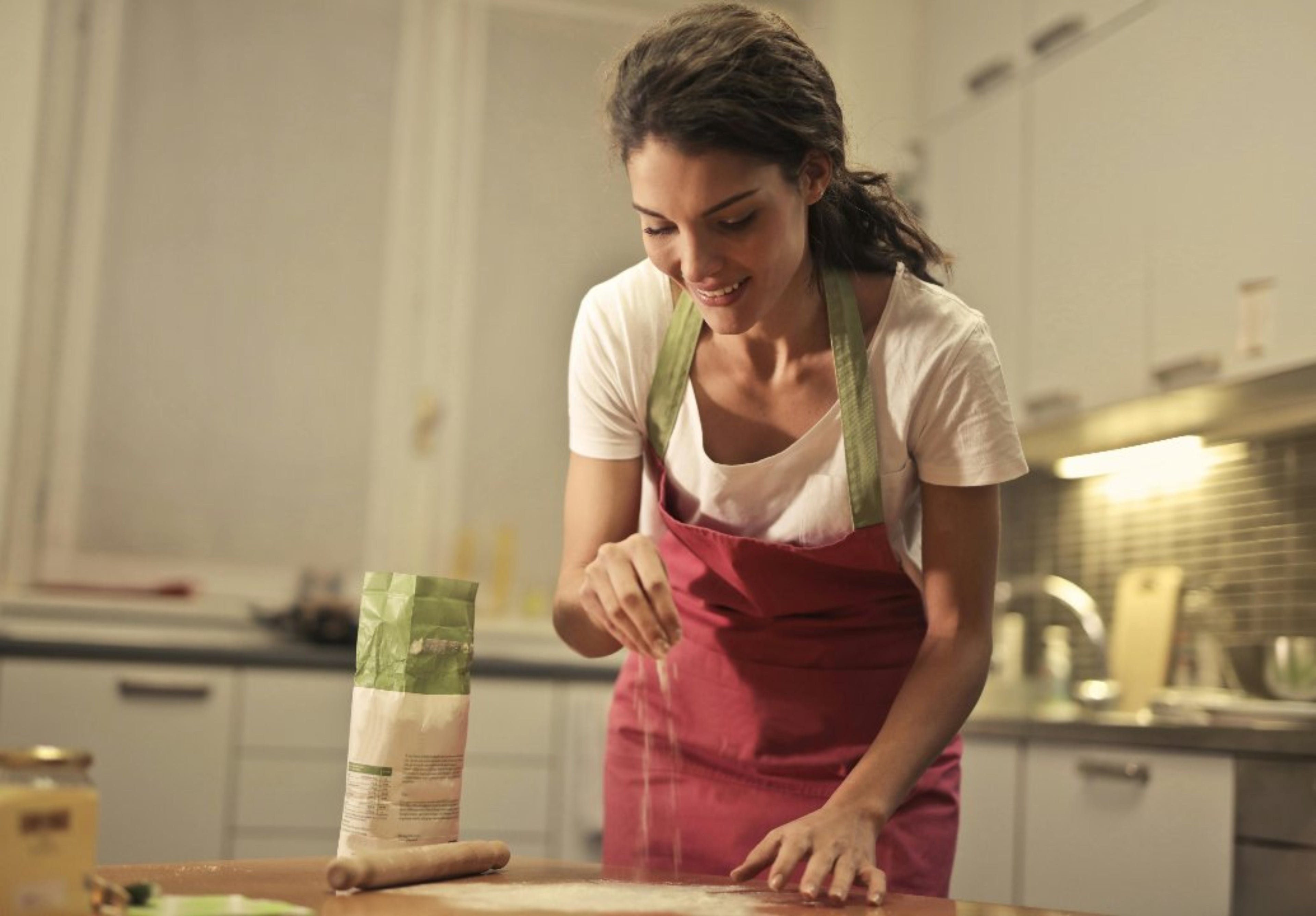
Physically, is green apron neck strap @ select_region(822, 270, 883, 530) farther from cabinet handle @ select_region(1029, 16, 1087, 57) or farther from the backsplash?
cabinet handle @ select_region(1029, 16, 1087, 57)

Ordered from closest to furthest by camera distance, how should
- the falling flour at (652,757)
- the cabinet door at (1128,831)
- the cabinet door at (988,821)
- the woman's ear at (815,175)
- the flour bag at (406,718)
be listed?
the flour bag at (406,718), the woman's ear at (815,175), the falling flour at (652,757), the cabinet door at (1128,831), the cabinet door at (988,821)

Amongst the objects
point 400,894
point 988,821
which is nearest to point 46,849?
point 400,894

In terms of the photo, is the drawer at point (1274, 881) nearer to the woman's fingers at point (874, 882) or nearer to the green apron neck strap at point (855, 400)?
the green apron neck strap at point (855, 400)

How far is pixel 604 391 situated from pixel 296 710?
1703 millimetres

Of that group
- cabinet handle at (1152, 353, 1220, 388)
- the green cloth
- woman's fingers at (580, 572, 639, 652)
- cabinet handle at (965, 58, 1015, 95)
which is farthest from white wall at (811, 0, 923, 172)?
the green cloth

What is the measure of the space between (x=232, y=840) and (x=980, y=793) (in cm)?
144

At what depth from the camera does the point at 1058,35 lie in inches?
117

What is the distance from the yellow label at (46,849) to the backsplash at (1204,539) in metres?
2.28

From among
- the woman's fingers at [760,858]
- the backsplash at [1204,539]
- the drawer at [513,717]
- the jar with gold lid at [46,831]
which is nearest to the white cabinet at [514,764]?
the drawer at [513,717]

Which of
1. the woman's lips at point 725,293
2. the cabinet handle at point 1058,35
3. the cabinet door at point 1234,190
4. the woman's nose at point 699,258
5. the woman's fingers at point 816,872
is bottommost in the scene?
the woman's fingers at point 816,872

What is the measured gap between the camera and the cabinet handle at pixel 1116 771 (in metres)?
2.28

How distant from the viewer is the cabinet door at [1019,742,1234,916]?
2150mm

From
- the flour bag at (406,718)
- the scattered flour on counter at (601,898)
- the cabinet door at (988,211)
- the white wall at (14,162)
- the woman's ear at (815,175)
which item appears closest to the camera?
the scattered flour on counter at (601,898)

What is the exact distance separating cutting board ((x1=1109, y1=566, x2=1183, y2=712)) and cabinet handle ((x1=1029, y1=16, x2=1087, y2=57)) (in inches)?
41.7
